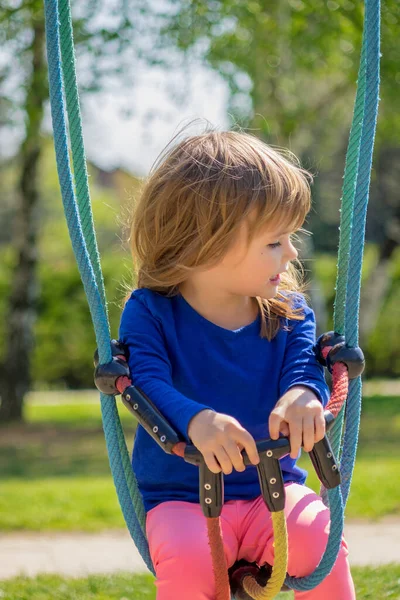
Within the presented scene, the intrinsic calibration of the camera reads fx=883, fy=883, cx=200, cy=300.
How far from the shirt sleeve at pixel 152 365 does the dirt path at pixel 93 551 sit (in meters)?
2.23

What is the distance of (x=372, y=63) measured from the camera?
2277mm

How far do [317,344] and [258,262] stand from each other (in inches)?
11.1

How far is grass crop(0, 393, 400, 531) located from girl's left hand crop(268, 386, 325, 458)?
358 centimetres

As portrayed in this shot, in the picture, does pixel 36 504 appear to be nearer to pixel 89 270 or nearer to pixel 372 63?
pixel 89 270

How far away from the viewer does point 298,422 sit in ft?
6.28

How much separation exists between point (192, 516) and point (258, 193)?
0.79m

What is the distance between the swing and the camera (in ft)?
6.77

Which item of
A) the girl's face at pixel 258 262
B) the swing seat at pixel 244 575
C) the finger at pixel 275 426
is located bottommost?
the swing seat at pixel 244 575

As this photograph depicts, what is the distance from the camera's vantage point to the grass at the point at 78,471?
18.0ft

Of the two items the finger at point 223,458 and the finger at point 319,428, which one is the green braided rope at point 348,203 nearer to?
the finger at point 319,428

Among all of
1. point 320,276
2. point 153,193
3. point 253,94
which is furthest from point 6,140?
point 153,193

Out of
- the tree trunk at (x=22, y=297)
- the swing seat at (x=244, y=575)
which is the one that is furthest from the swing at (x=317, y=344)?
the tree trunk at (x=22, y=297)

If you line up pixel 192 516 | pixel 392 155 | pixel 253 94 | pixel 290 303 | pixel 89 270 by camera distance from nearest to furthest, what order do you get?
1. pixel 192 516
2. pixel 89 270
3. pixel 290 303
4. pixel 253 94
5. pixel 392 155

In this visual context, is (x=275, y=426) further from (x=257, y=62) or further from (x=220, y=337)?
(x=257, y=62)
